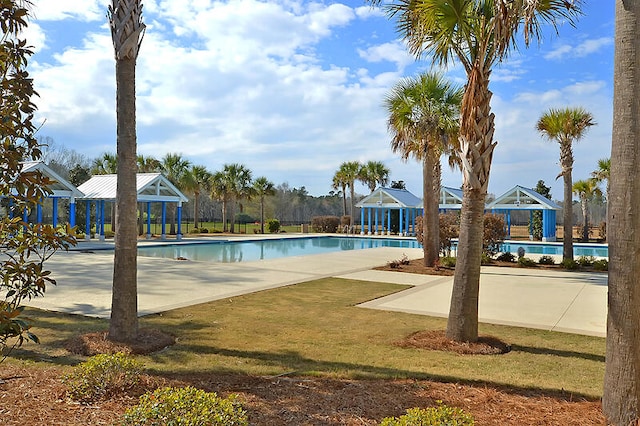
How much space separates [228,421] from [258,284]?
8591mm

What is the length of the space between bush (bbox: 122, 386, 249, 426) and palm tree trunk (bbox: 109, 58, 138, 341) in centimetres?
307

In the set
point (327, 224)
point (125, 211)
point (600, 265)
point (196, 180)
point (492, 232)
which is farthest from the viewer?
point (327, 224)

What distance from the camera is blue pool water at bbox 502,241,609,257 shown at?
2542 centimetres

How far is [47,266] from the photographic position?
14430 mm

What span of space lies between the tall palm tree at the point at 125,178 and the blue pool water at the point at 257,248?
13854 mm

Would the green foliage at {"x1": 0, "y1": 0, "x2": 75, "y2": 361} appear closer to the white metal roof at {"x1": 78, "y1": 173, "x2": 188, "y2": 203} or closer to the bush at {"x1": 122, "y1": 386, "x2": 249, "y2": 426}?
the bush at {"x1": 122, "y1": 386, "x2": 249, "y2": 426}

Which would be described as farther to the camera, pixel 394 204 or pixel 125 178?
pixel 394 204

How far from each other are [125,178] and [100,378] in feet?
8.94

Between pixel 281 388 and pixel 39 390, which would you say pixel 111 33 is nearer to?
pixel 39 390

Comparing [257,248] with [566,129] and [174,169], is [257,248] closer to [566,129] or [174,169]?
[174,169]

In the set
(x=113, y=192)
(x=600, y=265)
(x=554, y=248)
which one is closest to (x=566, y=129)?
(x=600, y=265)

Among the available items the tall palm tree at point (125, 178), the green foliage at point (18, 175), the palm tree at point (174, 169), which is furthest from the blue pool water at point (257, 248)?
the green foliage at point (18, 175)

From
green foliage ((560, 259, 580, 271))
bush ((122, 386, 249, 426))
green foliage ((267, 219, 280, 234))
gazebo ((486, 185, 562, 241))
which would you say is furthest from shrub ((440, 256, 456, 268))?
green foliage ((267, 219, 280, 234))

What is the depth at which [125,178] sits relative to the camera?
5.82 m
